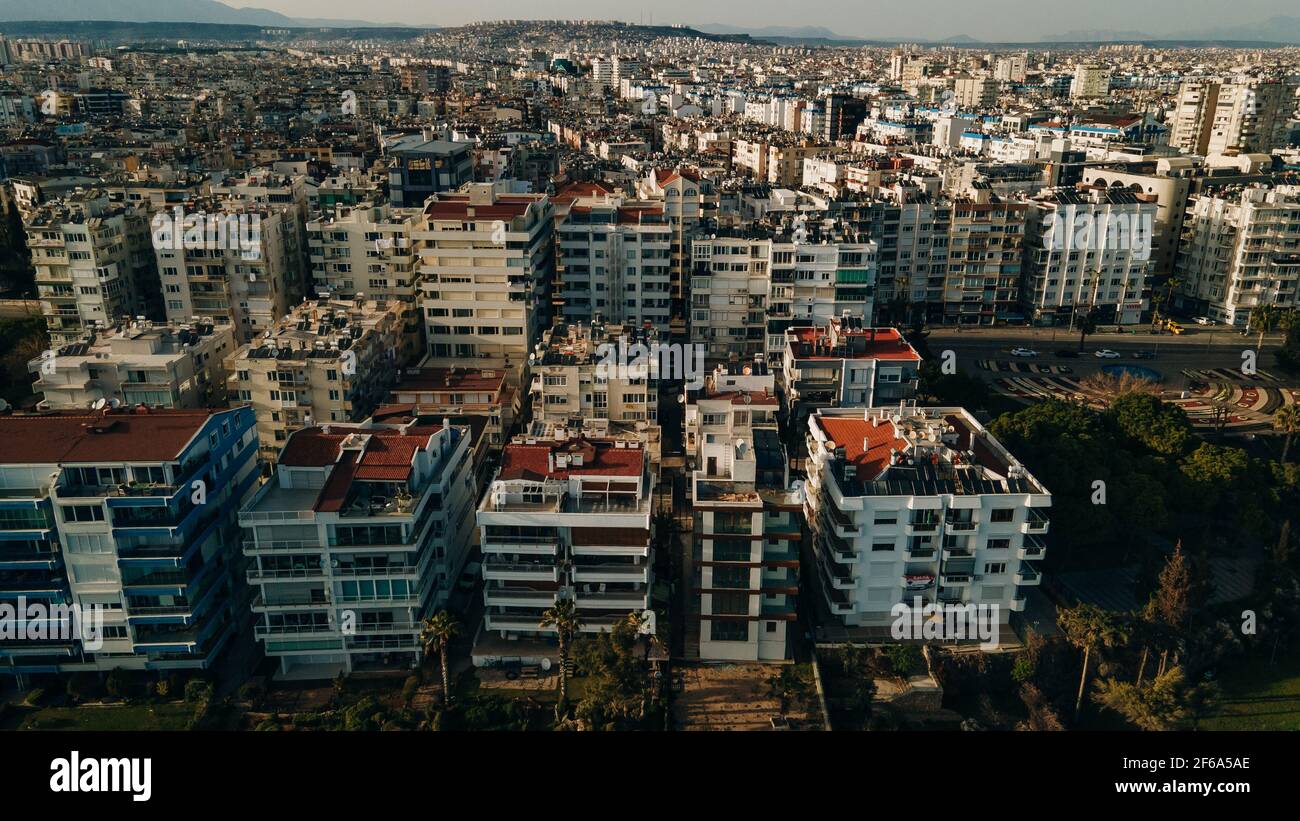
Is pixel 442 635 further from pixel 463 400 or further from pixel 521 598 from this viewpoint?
pixel 463 400

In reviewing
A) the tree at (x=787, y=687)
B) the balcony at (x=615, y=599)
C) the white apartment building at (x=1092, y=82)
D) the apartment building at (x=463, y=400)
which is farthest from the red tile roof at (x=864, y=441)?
the white apartment building at (x=1092, y=82)

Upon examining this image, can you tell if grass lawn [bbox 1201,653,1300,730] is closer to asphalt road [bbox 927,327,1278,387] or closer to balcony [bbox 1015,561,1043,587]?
balcony [bbox 1015,561,1043,587]

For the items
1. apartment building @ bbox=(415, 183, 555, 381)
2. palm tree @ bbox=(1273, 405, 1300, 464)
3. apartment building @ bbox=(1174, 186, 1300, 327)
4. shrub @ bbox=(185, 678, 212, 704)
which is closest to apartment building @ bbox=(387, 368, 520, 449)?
apartment building @ bbox=(415, 183, 555, 381)

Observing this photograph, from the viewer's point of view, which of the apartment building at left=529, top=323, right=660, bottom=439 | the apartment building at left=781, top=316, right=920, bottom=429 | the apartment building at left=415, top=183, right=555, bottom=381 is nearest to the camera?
the apartment building at left=529, top=323, right=660, bottom=439

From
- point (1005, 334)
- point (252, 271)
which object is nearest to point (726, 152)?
point (1005, 334)

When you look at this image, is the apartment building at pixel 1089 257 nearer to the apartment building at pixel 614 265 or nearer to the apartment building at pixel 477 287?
the apartment building at pixel 614 265

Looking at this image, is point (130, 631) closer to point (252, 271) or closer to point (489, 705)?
point (489, 705)
